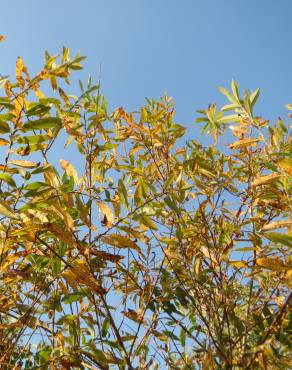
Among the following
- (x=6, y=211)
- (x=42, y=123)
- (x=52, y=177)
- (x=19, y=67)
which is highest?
(x=19, y=67)

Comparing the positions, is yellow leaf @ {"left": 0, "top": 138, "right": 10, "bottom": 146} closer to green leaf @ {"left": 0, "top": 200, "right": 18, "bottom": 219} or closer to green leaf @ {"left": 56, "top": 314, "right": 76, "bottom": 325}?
green leaf @ {"left": 0, "top": 200, "right": 18, "bottom": 219}

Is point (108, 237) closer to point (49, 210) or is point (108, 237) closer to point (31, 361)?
point (49, 210)

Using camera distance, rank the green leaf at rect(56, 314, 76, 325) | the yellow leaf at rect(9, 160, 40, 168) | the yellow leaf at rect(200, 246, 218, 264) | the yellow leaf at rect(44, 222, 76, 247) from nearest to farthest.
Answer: the yellow leaf at rect(44, 222, 76, 247) < the yellow leaf at rect(9, 160, 40, 168) < the green leaf at rect(56, 314, 76, 325) < the yellow leaf at rect(200, 246, 218, 264)

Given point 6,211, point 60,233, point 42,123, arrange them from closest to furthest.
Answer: point 6,211
point 60,233
point 42,123

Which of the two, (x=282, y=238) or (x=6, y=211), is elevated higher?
(x=282, y=238)

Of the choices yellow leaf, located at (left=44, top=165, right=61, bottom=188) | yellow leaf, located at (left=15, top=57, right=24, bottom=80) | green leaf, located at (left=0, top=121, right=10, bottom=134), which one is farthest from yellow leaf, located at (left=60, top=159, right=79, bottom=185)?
yellow leaf, located at (left=15, top=57, right=24, bottom=80)

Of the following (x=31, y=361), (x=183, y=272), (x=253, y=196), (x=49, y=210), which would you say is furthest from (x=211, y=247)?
(x=31, y=361)

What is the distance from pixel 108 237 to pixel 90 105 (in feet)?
3.80

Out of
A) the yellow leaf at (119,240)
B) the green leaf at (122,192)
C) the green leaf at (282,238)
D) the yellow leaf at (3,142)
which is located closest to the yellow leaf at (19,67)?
the yellow leaf at (3,142)

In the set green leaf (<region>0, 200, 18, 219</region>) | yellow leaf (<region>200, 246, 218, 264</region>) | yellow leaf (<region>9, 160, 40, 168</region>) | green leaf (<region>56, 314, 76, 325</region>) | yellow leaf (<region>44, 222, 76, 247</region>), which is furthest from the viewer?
yellow leaf (<region>200, 246, 218, 264</region>)

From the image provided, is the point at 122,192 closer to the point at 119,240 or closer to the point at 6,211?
the point at 119,240

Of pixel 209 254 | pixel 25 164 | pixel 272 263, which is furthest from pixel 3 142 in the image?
pixel 272 263

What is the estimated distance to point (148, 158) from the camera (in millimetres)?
2244

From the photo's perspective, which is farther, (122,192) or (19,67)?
(19,67)
